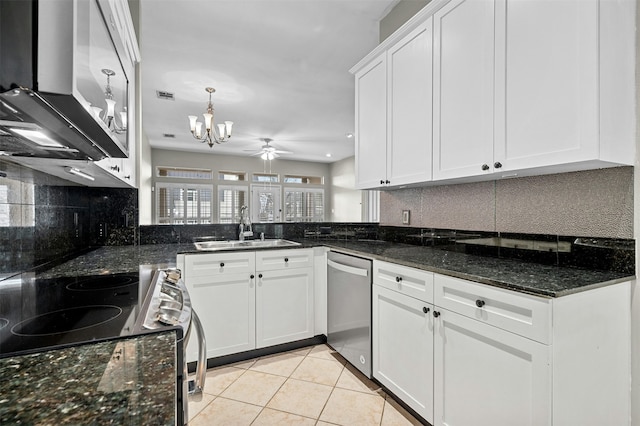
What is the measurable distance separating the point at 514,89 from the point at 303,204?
7738 millimetres

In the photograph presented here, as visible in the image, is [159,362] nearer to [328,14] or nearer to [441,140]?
[441,140]

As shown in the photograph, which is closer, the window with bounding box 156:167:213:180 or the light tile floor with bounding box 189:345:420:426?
the light tile floor with bounding box 189:345:420:426

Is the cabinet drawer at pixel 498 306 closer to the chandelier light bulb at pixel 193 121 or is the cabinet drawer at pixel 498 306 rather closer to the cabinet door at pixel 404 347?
the cabinet door at pixel 404 347

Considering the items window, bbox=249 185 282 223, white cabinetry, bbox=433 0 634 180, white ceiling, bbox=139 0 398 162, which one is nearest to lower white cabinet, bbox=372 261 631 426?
white cabinetry, bbox=433 0 634 180

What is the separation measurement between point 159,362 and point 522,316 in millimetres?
1177

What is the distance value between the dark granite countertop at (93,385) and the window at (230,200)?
740 cm

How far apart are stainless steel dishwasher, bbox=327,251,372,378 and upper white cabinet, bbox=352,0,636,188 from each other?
0.69 metres

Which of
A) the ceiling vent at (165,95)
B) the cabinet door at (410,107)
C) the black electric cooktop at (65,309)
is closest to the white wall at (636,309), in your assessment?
the cabinet door at (410,107)

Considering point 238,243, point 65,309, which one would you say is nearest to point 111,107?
point 65,309

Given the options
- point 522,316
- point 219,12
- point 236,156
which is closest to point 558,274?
point 522,316

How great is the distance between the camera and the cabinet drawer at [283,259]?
235cm

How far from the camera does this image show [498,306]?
1.20 m

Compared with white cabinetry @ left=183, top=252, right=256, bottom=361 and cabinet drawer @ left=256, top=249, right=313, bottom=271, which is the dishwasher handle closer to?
cabinet drawer @ left=256, top=249, right=313, bottom=271

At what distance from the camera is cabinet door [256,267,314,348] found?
2.36 metres
